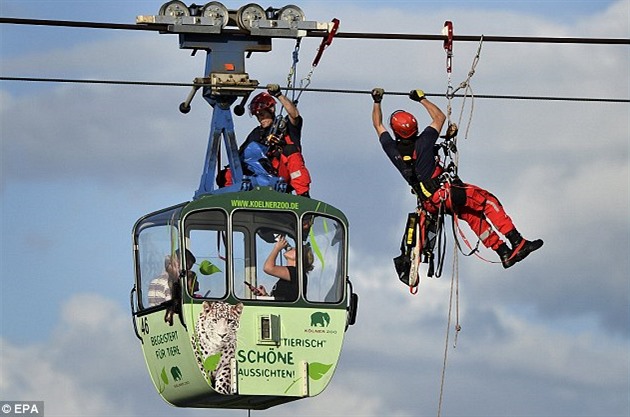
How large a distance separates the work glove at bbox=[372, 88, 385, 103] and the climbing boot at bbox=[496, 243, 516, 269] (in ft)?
7.69

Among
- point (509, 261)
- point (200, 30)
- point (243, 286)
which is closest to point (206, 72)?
point (200, 30)

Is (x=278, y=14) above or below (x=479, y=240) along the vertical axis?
above

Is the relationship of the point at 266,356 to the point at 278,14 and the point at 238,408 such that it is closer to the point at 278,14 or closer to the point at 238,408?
the point at 238,408

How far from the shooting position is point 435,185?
26.9 m

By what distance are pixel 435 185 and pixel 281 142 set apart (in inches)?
103

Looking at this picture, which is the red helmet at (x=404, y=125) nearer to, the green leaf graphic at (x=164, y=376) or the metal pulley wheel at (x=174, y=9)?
the metal pulley wheel at (x=174, y=9)

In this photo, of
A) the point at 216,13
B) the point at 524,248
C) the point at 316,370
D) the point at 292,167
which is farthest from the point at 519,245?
the point at 216,13

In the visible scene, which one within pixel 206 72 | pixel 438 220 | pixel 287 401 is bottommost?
pixel 287 401

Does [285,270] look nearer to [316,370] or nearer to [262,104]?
[316,370]

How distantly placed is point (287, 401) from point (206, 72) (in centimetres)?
442

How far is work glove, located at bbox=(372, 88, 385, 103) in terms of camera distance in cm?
2719

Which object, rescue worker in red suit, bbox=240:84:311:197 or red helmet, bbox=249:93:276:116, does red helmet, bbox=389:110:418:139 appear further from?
red helmet, bbox=249:93:276:116

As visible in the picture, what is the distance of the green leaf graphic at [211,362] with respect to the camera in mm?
27375

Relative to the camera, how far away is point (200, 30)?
28.4 m
